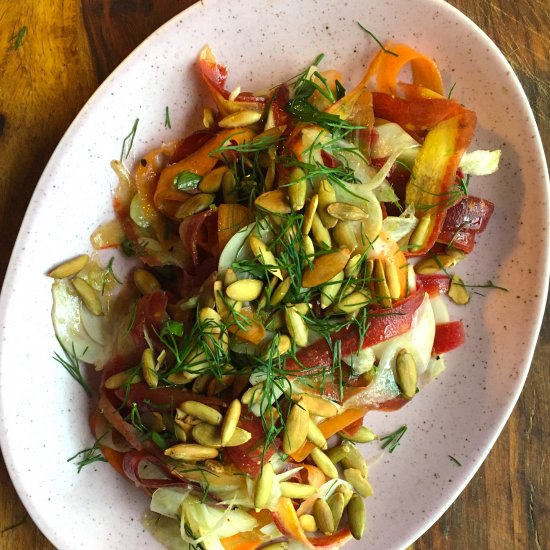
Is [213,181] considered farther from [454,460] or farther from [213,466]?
[454,460]

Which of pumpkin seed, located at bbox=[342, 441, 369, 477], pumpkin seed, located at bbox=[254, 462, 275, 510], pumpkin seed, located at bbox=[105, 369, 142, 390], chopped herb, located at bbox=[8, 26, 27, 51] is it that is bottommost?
pumpkin seed, located at bbox=[342, 441, 369, 477]

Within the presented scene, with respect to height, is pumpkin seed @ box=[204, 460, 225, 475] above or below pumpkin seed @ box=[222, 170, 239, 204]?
below

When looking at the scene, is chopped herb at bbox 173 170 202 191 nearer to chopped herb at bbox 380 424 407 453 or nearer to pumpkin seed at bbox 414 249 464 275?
pumpkin seed at bbox 414 249 464 275

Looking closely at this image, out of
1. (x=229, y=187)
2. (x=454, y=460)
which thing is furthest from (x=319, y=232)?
(x=454, y=460)

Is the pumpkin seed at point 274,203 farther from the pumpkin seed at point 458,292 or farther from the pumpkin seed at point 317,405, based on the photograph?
the pumpkin seed at point 458,292

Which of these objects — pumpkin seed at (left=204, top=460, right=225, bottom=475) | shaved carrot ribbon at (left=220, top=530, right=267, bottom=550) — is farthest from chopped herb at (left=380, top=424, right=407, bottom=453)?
pumpkin seed at (left=204, top=460, right=225, bottom=475)

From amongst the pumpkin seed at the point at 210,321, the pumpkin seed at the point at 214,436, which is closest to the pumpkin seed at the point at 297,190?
the pumpkin seed at the point at 210,321
